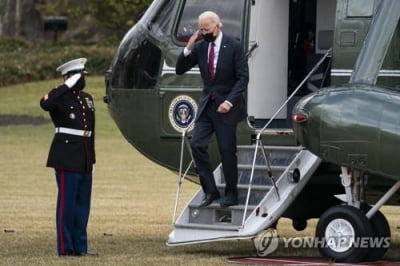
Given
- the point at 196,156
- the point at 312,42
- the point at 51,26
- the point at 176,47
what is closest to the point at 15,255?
the point at 196,156

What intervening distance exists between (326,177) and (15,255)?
310 centimetres

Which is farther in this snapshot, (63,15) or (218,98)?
(63,15)

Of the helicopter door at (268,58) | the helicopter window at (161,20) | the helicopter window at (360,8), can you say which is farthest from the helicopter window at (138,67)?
the helicopter window at (360,8)

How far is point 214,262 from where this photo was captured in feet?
39.5

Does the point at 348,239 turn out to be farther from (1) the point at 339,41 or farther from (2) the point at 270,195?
(1) the point at 339,41

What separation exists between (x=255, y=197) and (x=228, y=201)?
0.30m

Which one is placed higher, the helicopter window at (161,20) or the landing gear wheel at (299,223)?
the helicopter window at (161,20)

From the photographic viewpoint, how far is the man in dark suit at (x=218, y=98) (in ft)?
41.3

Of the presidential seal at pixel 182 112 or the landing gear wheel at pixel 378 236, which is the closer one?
the landing gear wheel at pixel 378 236

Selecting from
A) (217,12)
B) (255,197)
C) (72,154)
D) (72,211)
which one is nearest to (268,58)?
(217,12)

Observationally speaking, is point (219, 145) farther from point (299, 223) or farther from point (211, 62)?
point (299, 223)

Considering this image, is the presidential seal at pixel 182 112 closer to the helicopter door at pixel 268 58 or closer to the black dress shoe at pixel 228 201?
the helicopter door at pixel 268 58

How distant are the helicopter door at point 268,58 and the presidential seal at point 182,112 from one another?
0.64 metres

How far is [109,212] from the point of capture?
62.8 ft
